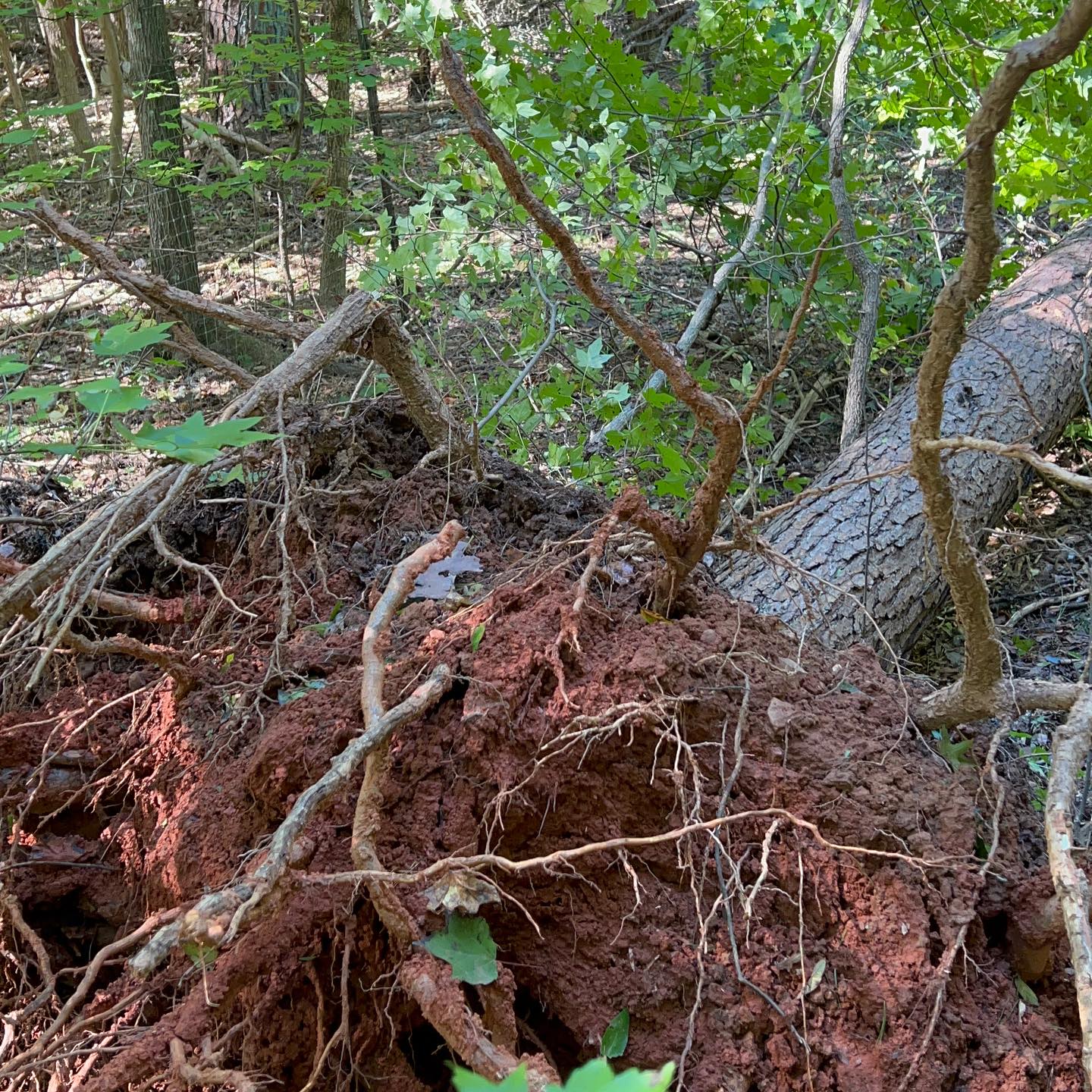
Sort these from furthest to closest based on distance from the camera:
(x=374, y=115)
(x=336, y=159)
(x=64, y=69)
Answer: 1. (x=64, y=69)
2. (x=374, y=115)
3. (x=336, y=159)

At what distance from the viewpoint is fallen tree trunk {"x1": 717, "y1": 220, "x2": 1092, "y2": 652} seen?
2.78 m

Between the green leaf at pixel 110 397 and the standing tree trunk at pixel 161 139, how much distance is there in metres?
4.72

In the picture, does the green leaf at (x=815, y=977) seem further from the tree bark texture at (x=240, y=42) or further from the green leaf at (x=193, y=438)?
the tree bark texture at (x=240, y=42)

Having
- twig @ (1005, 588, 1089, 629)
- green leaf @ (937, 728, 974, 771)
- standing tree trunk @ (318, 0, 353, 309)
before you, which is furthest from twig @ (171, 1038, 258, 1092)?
standing tree trunk @ (318, 0, 353, 309)

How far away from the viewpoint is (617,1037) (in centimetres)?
156

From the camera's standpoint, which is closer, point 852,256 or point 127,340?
point 127,340

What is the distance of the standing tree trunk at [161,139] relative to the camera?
5824 millimetres

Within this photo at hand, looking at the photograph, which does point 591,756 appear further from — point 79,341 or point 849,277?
point 79,341

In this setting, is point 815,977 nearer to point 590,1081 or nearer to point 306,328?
point 590,1081

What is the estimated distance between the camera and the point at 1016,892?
1.62 meters

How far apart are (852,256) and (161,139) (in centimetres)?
459

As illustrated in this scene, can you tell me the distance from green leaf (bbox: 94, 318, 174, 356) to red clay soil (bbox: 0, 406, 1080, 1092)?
77 centimetres

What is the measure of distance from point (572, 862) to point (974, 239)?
4.00 feet

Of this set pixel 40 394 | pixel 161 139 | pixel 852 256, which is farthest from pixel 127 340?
pixel 161 139
